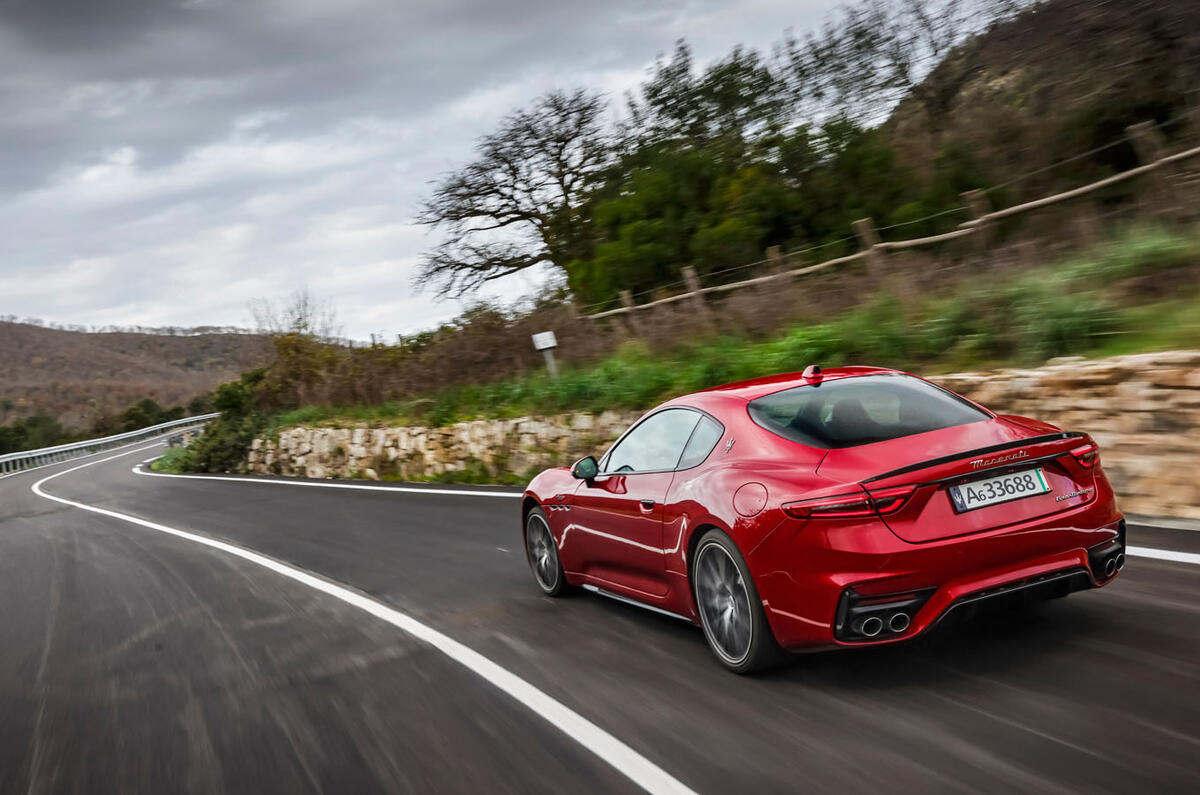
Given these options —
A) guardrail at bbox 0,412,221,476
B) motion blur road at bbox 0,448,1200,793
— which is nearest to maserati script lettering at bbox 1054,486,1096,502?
motion blur road at bbox 0,448,1200,793

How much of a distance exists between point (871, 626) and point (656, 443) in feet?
6.24

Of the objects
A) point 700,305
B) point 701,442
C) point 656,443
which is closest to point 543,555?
point 656,443

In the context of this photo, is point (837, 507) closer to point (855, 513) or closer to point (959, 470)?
point (855, 513)

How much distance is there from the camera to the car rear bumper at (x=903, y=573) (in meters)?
3.97

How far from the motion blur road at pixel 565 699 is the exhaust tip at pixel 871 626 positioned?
0.33 m

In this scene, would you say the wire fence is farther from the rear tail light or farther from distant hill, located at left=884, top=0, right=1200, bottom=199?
the rear tail light

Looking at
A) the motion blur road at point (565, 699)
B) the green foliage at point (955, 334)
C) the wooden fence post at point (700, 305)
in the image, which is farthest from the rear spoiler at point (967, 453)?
the wooden fence post at point (700, 305)

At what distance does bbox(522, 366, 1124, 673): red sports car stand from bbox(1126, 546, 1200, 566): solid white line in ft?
5.13

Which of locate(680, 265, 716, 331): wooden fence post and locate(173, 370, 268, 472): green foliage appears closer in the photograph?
locate(680, 265, 716, 331): wooden fence post

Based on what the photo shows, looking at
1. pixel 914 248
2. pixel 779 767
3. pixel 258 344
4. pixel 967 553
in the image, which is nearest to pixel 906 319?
pixel 914 248

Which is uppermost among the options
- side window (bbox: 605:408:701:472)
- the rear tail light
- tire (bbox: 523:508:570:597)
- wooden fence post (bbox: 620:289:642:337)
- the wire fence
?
the wire fence

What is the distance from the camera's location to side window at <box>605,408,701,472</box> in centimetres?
539

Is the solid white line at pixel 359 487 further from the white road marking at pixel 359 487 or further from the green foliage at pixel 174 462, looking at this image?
the green foliage at pixel 174 462

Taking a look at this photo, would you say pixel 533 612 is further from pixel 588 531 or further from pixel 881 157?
pixel 881 157
